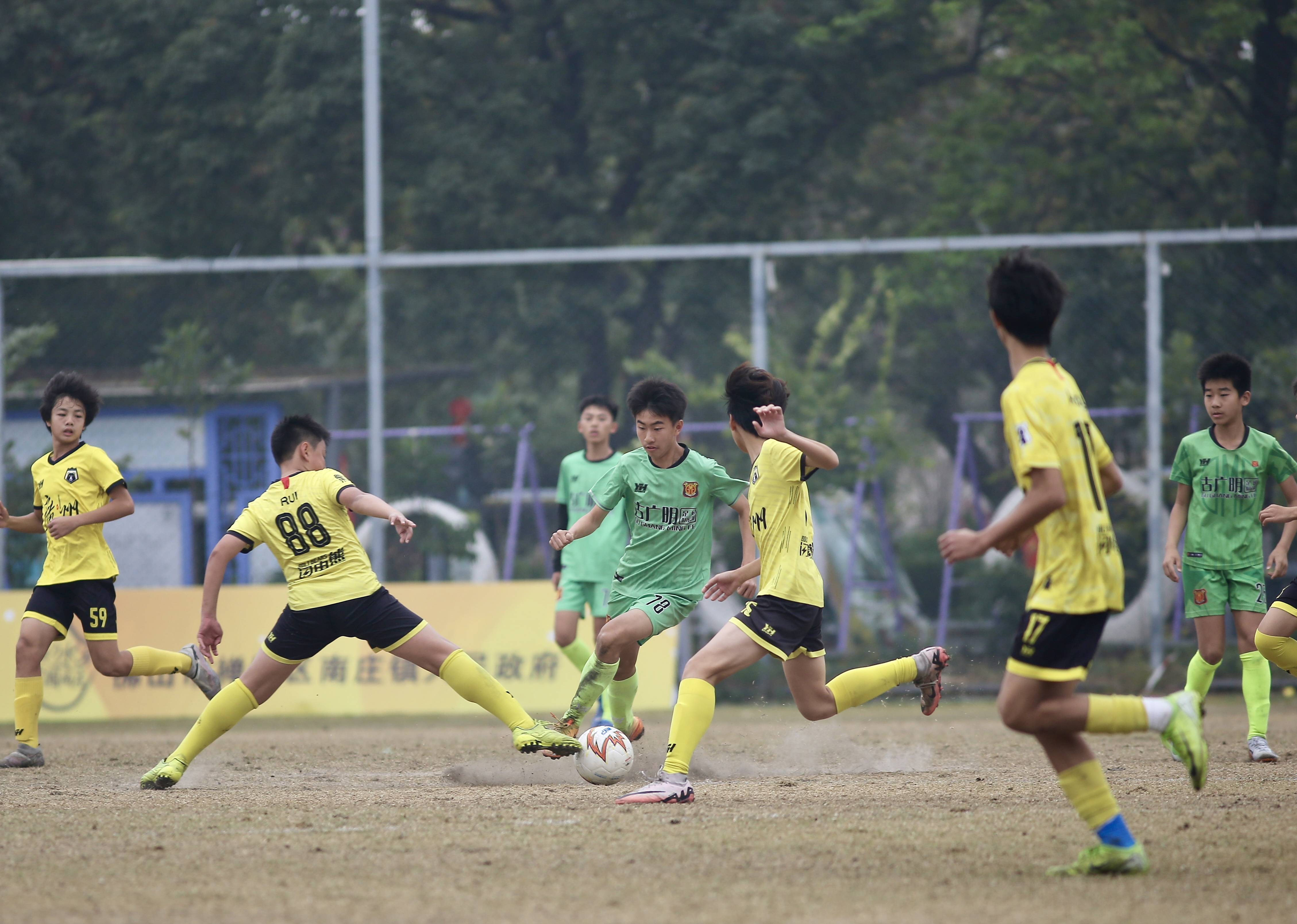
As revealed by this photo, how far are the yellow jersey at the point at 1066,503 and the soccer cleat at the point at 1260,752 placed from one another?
11.8ft

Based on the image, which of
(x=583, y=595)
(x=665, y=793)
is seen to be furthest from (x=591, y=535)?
(x=665, y=793)

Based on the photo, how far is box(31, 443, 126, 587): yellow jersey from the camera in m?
8.11

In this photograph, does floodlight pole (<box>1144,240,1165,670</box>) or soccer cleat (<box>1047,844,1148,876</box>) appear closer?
soccer cleat (<box>1047,844,1148,876</box>)

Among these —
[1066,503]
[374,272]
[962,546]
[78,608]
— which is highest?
[374,272]

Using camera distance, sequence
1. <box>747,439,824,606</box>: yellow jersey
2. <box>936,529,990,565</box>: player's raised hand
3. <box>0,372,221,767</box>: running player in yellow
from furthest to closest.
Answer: <box>0,372,221,767</box>: running player in yellow < <box>747,439,824,606</box>: yellow jersey < <box>936,529,990,565</box>: player's raised hand

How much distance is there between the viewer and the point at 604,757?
21.5ft

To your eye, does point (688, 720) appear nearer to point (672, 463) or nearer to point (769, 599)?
point (769, 599)

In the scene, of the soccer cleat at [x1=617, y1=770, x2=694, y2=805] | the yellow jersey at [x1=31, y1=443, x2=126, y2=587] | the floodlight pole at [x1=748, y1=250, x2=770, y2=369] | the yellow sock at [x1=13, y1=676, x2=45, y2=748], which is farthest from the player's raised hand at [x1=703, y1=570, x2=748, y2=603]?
the floodlight pole at [x1=748, y1=250, x2=770, y2=369]

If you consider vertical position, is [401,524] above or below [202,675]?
above

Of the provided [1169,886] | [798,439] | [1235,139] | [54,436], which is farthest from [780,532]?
[1235,139]

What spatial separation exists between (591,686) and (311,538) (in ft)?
5.35

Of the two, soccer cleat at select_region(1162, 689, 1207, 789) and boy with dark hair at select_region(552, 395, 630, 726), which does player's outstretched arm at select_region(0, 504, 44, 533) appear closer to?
boy with dark hair at select_region(552, 395, 630, 726)

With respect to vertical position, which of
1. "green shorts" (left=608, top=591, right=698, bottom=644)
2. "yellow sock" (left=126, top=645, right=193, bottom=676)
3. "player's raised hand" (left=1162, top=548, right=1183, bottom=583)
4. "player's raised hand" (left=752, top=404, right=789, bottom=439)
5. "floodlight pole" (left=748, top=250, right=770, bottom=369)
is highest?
"floodlight pole" (left=748, top=250, right=770, bottom=369)

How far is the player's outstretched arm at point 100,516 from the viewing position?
311 inches
